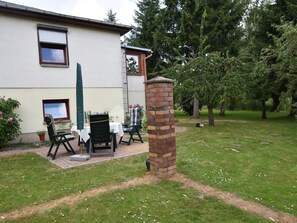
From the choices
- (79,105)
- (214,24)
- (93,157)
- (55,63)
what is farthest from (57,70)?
(214,24)

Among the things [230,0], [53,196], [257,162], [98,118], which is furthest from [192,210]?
[230,0]

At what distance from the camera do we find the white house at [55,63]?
25.8 ft

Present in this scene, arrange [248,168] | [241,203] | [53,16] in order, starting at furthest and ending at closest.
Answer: [53,16] < [248,168] < [241,203]

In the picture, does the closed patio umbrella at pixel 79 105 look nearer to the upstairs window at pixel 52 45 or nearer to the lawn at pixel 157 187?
the lawn at pixel 157 187

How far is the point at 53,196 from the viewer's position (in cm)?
338

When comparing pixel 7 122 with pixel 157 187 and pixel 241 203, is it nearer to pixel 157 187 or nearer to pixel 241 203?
pixel 157 187

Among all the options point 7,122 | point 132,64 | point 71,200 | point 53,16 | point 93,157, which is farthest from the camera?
point 132,64

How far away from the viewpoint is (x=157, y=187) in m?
3.58

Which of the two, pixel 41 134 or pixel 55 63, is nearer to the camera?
pixel 41 134

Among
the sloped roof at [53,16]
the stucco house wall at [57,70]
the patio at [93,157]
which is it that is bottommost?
the patio at [93,157]

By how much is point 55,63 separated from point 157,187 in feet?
24.5

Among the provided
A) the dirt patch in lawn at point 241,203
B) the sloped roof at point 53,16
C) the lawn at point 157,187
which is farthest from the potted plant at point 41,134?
the dirt patch in lawn at point 241,203

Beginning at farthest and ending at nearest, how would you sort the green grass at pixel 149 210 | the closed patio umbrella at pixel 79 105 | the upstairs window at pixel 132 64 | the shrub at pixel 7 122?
the upstairs window at pixel 132 64 → the shrub at pixel 7 122 → the closed patio umbrella at pixel 79 105 → the green grass at pixel 149 210

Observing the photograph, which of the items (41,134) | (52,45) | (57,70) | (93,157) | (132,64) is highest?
(52,45)
